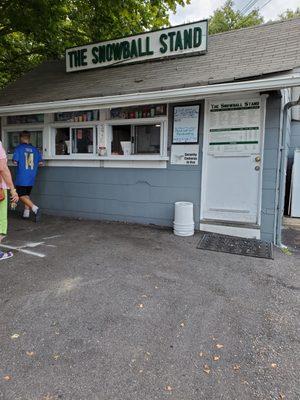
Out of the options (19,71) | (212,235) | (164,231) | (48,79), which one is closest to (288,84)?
(212,235)

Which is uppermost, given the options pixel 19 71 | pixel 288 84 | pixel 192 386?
pixel 19 71

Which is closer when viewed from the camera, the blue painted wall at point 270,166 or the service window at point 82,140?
the blue painted wall at point 270,166

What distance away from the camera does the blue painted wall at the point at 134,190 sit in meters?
5.46

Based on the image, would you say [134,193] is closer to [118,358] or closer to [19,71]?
[118,358]

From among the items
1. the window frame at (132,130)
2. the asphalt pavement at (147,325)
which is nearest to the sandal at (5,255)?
the asphalt pavement at (147,325)

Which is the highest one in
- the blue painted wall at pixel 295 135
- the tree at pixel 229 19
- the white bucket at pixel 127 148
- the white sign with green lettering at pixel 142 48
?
the tree at pixel 229 19

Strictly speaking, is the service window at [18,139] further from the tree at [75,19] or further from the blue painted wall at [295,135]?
the blue painted wall at [295,135]

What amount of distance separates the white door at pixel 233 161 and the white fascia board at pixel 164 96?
0.80 m

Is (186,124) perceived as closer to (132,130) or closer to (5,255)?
(132,130)

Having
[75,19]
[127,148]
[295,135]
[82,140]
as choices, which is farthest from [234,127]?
[75,19]

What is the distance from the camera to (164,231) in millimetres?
6152

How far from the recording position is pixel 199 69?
5.96 metres

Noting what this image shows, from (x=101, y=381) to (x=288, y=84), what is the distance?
164 inches

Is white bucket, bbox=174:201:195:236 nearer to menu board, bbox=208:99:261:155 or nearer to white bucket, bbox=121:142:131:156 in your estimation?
menu board, bbox=208:99:261:155
